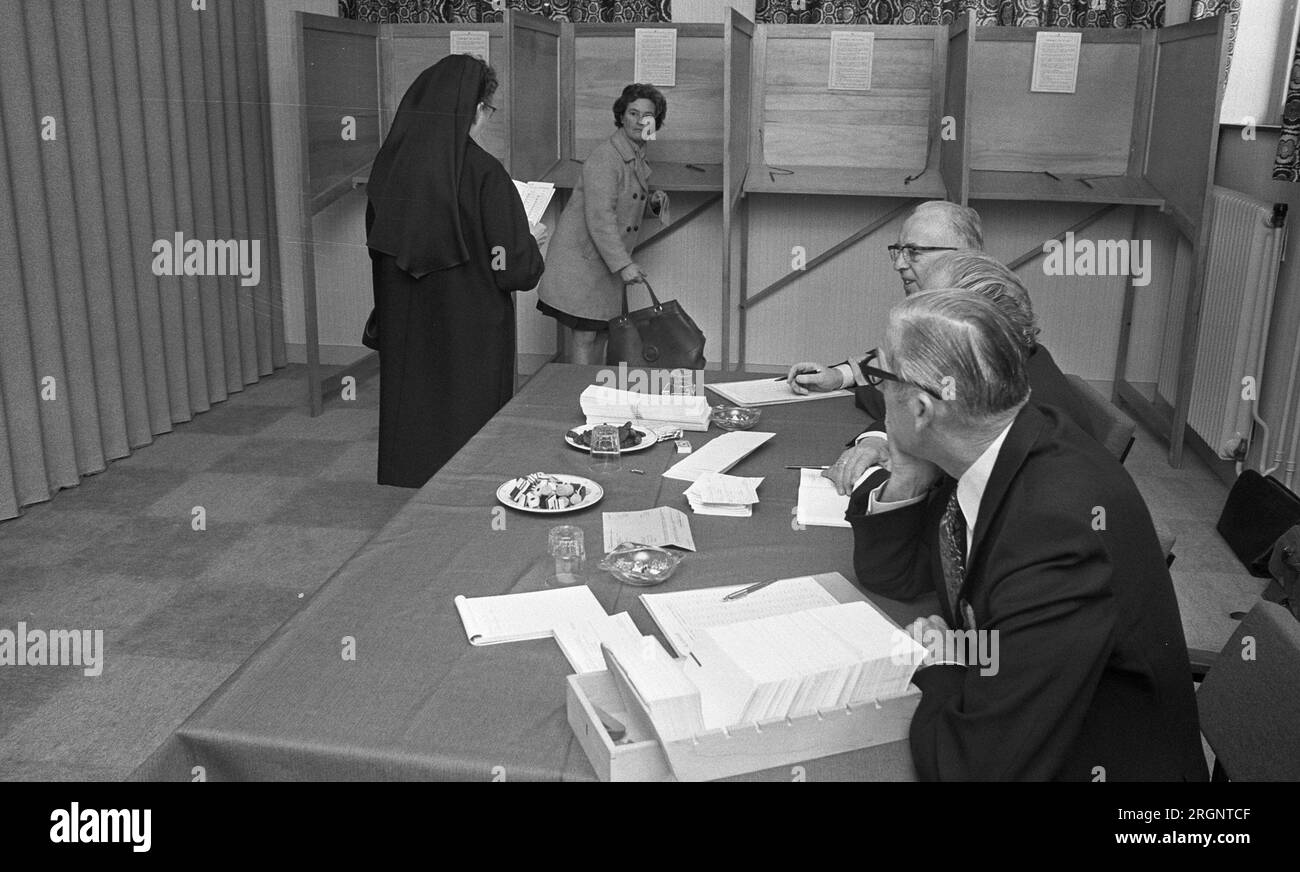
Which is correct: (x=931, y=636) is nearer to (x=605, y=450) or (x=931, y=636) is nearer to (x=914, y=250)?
(x=605, y=450)

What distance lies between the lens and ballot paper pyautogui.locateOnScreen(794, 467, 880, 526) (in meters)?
2.01

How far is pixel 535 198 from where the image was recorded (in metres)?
3.95

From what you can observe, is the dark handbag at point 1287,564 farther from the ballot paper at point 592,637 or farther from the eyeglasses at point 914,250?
the ballot paper at point 592,637

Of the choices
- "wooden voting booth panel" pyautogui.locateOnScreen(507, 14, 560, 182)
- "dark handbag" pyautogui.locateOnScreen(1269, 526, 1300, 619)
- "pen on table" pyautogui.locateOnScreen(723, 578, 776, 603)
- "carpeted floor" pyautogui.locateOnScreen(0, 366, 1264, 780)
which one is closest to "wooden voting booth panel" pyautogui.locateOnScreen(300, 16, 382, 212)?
"wooden voting booth panel" pyautogui.locateOnScreen(507, 14, 560, 182)

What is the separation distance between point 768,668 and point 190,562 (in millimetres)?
2834

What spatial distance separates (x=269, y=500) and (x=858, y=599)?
3.04 metres

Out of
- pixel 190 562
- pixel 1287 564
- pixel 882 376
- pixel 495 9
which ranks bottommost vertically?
pixel 190 562

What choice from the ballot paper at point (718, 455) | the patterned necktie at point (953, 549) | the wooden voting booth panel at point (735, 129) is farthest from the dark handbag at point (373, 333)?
the patterned necktie at point (953, 549)

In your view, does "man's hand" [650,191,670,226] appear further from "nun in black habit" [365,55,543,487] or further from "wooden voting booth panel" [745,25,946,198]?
"nun in black habit" [365,55,543,487]

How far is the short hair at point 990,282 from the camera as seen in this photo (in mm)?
2127

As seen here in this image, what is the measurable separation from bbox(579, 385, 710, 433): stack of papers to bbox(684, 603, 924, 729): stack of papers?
1197 mm

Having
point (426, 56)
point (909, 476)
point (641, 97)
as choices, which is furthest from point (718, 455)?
point (426, 56)
